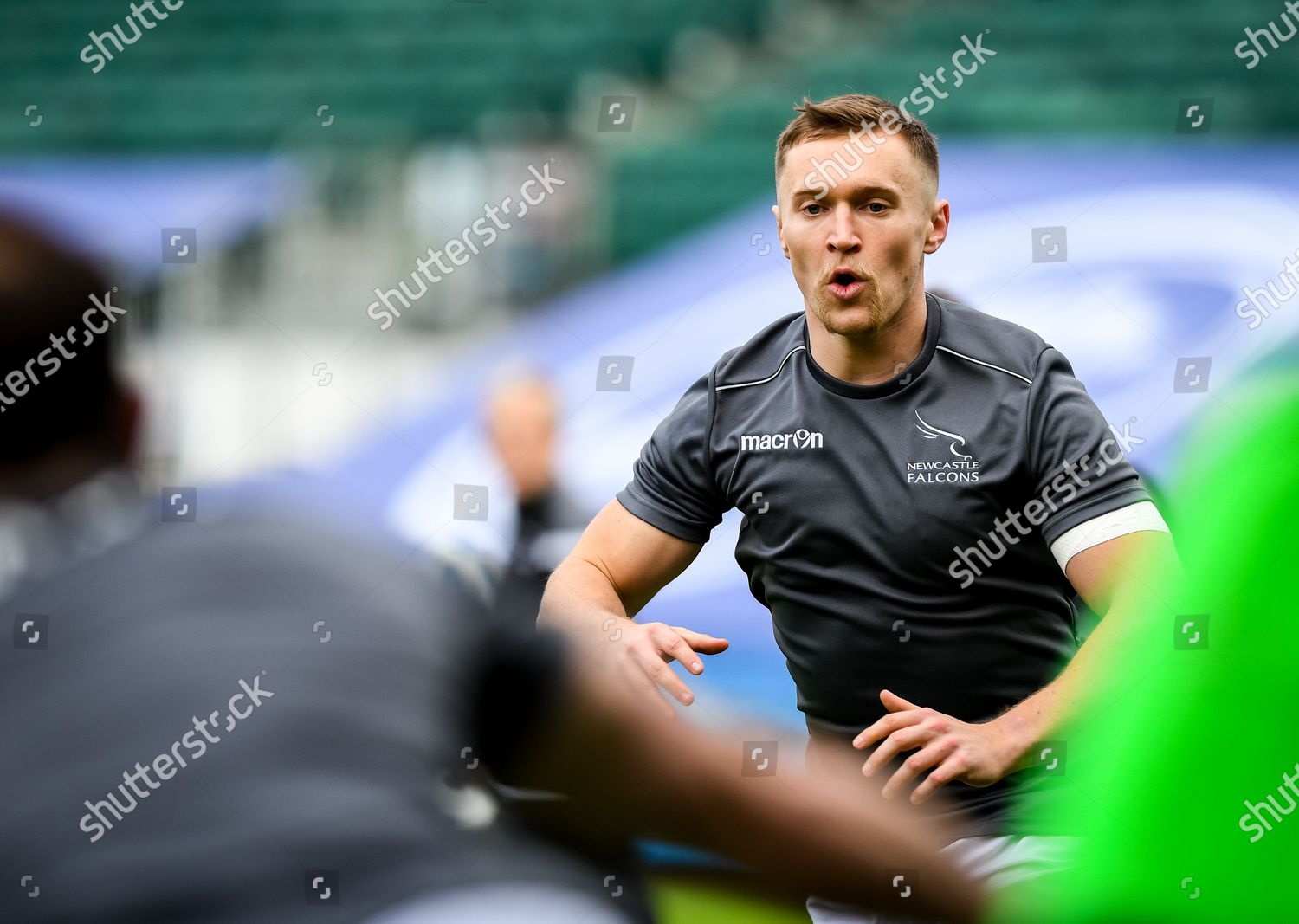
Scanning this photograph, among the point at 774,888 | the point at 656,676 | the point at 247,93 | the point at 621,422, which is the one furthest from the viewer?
the point at 247,93

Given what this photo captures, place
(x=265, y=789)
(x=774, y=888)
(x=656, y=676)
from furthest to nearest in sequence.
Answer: (x=656, y=676), (x=774, y=888), (x=265, y=789)

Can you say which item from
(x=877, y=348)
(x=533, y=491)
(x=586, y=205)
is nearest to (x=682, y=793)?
(x=877, y=348)

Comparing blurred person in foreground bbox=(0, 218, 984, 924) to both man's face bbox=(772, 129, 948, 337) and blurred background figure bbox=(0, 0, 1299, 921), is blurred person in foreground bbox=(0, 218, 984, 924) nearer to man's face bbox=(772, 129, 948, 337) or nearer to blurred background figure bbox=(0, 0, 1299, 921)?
blurred background figure bbox=(0, 0, 1299, 921)

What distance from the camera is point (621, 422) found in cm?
436

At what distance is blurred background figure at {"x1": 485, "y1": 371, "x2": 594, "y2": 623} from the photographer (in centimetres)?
295

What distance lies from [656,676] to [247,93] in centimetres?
701

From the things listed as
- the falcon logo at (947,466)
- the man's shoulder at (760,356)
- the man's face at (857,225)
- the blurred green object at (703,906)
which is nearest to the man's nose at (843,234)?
the man's face at (857,225)

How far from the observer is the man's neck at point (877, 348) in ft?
7.39

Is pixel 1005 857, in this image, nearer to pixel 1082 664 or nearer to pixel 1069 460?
pixel 1082 664

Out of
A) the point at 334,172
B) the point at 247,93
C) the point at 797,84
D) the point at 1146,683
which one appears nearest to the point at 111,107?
the point at 247,93

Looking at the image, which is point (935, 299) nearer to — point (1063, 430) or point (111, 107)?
point (1063, 430)

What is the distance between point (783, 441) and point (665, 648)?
20.3 inches

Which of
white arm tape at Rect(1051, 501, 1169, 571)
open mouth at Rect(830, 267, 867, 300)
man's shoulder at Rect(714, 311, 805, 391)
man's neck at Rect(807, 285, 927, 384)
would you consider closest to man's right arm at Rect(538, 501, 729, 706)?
man's shoulder at Rect(714, 311, 805, 391)

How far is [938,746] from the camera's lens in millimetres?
1913
